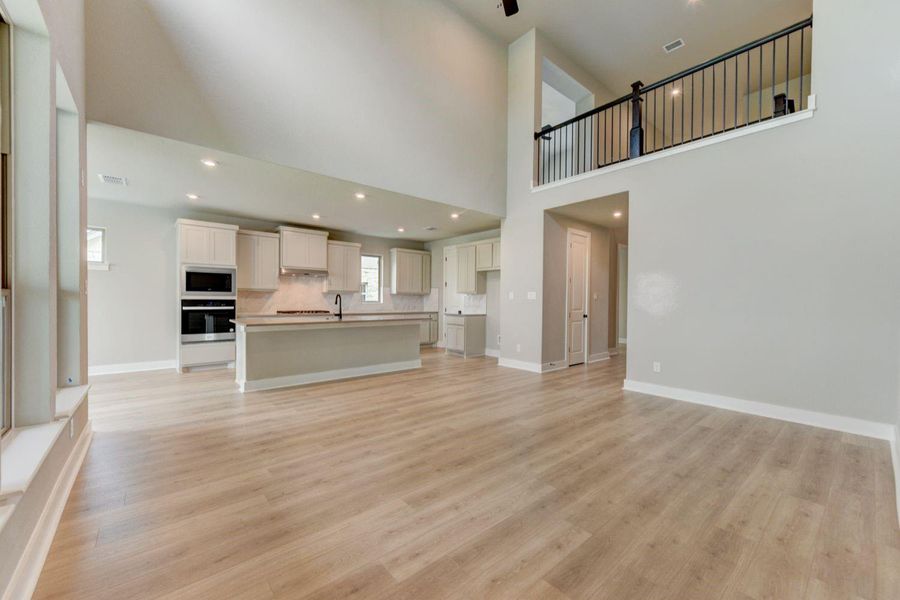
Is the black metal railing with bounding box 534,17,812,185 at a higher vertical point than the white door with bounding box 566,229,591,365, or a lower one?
higher

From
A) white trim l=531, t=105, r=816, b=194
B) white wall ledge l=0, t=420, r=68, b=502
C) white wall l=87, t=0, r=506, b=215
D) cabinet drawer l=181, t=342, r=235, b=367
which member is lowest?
cabinet drawer l=181, t=342, r=235, b=367

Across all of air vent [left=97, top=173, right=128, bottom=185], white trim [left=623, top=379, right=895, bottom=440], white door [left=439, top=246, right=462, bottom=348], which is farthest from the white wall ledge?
white door [left=439, top=246, right=462, bottom=348]

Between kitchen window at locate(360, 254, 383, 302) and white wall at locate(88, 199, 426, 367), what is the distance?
2832 mm

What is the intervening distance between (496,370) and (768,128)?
14.2 feet

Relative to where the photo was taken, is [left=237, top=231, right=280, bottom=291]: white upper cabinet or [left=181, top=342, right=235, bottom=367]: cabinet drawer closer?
[left=181, top=342, right=235, bottom=367]: cabinet drawer

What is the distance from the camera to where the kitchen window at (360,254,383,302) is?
822cm

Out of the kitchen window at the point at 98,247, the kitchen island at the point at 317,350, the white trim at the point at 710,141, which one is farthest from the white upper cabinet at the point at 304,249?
the white trim at the point at 710,141

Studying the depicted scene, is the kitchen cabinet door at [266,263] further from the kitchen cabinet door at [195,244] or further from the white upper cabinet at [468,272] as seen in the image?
the white upper cabinet at [468,272]

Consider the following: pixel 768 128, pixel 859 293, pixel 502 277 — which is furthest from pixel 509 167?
pixel 859 293

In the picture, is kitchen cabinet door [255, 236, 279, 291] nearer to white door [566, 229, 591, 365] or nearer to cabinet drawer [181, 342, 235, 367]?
cabinet drawer [181, 342, 235, 367]

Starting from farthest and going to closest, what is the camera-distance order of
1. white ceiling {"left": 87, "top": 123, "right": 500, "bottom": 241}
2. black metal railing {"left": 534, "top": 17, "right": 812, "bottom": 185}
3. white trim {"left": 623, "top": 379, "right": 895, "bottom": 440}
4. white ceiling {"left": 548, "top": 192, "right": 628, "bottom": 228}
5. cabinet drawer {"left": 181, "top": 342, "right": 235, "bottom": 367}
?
cabinet drawer {"left": 181, "top": 342, "right": 235, "bottom": 367}, white ceiling {"left": 548, "top": 192, "right": 628, "bottom": 228}, black metal railing {"left": 534, "top": 17, "right": 812, "bottom": 185}, white ceiling {"left": 87, "top": 123, "right": 500, "bottom": 241}, white trim {"left": 623, "top": 379, "right": 895, "bottom": 440}

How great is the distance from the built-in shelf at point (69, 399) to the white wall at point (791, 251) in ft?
16.8

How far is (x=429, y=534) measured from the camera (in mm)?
1726

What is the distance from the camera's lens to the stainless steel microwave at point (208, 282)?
5531 millimetres
